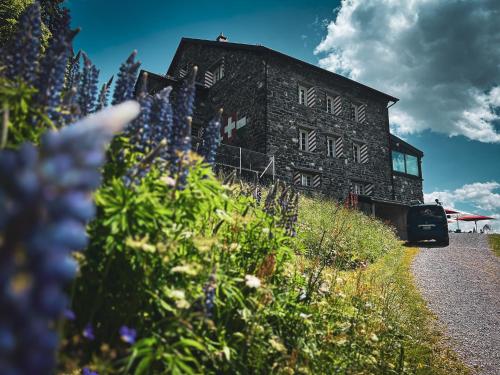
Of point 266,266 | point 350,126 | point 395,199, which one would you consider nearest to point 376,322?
point 266,266

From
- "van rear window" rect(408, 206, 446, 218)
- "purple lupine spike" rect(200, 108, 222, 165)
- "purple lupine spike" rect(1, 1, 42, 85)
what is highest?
"van rear window" rect(408, 206, 446, 218)

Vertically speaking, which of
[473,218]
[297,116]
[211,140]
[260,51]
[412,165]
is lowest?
[211,140]

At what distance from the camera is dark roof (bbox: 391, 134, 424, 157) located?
30503mm

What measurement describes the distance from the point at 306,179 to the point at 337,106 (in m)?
6.73

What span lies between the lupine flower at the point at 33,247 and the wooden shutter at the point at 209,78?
26272 mm

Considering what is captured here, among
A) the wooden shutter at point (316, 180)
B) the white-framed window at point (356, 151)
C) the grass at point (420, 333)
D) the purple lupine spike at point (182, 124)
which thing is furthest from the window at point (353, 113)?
the purple lupine spike at point (182, 124)

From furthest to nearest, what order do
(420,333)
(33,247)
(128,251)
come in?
(420,333) → (128,251) → (33,247)

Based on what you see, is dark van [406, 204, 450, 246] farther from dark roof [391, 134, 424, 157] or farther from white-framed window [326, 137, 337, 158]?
dark roof [391, 134, 424, 157]

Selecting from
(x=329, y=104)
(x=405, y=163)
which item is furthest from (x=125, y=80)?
(x=405, y=163)

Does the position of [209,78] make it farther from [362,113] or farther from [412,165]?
[412,165]

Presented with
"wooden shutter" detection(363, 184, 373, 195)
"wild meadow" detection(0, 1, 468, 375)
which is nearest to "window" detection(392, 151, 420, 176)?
"wooden shutter" detection(363, 184, 373, 195)

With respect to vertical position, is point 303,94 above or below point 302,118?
above

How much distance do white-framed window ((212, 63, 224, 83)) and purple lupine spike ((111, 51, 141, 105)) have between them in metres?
22.9

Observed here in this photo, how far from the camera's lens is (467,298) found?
25.8 ft
